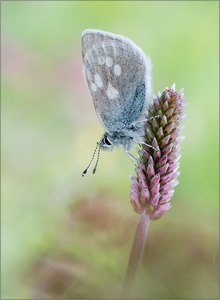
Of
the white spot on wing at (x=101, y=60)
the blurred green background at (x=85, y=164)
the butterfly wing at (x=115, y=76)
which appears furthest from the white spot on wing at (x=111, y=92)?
the blurred green background at (x=85, y=164)

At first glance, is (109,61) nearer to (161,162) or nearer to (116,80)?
(116,80)

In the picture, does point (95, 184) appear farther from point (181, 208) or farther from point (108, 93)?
point (108, 93)

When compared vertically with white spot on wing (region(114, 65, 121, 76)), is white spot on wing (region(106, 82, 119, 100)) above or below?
below

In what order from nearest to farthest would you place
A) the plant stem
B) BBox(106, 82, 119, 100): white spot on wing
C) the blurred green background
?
the plant stem
BBox(106, 82, 119, 100): white spot on wing
the blurred green background

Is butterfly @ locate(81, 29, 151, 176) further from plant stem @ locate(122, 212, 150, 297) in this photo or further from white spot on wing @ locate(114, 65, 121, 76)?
plant stem @ locate(122, 212, 150, 297)

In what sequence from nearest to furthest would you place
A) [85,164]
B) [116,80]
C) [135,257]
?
[135,257], [116,80], [85,164]

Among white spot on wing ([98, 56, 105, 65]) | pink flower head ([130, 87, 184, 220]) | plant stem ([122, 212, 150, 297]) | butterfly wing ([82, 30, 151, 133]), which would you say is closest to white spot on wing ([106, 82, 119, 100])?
butterfly wing ([82, 30, 151, 133])

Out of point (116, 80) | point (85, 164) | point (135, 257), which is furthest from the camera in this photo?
point (85, 164)

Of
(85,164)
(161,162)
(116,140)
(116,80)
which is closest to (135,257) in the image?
(161,162)
